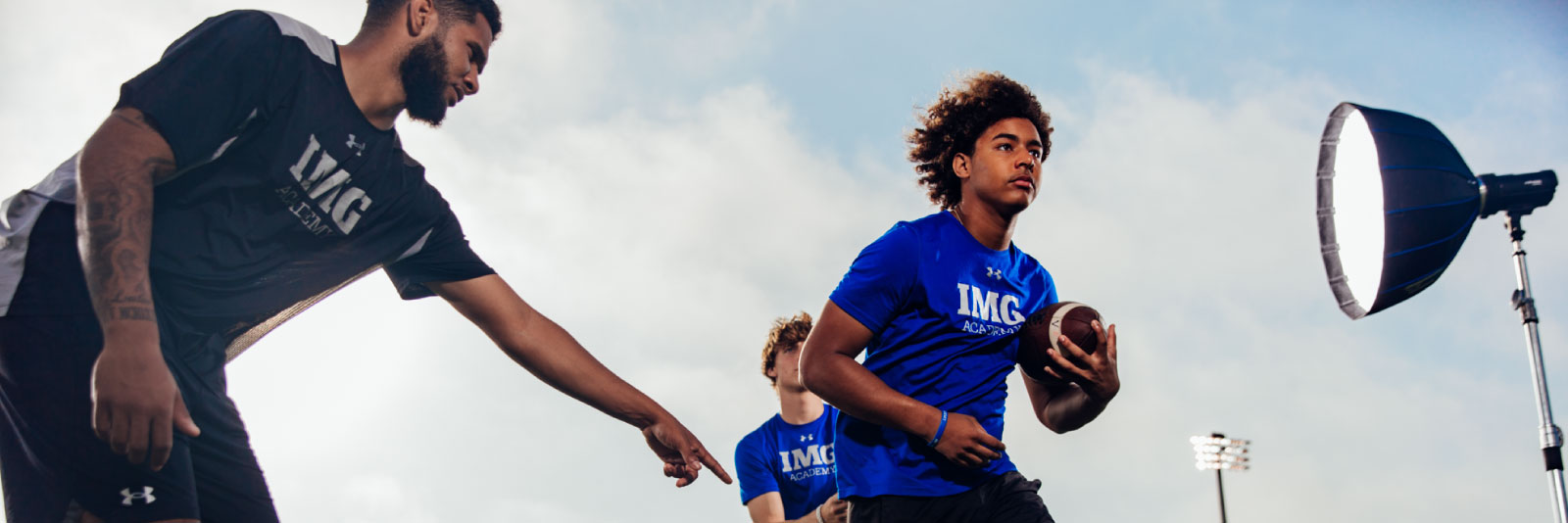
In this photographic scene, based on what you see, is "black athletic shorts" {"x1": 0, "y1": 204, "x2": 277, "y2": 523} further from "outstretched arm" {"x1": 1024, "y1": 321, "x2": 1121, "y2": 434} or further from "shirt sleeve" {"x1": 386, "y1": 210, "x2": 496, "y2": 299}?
"outstretched arm" {"x1": 1024, "y1": 321, "x2": 1121, "y2": 434}

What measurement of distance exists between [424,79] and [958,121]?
1644 millimetres

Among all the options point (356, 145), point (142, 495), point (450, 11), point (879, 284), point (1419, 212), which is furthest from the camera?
point (1419, 212)

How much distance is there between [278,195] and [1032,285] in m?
2.00

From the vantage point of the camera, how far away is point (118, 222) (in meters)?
2.21

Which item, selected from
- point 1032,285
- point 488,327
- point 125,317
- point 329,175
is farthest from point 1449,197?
point 125,317

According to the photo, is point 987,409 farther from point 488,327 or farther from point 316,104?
point 316,104

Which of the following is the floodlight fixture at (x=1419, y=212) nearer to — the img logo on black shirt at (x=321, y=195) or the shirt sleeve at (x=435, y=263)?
the shirt sleeve at (x=435, y=263)

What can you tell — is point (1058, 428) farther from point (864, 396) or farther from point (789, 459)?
point (789, 459)

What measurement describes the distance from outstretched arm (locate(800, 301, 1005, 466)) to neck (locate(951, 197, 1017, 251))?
0.53 meters

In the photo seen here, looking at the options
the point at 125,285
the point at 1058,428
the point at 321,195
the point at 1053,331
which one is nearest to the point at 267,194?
the point at 321,195

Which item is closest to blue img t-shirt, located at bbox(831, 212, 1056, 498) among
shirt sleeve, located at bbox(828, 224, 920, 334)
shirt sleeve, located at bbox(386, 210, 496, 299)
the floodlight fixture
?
shirt sleeve, located at bbox(828, 224, 920, 334)

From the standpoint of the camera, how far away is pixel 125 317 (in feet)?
6.93

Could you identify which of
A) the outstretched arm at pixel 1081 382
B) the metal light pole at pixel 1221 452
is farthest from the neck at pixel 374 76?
the metal light pole at pixel 1221 452

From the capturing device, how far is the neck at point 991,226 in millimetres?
3119
